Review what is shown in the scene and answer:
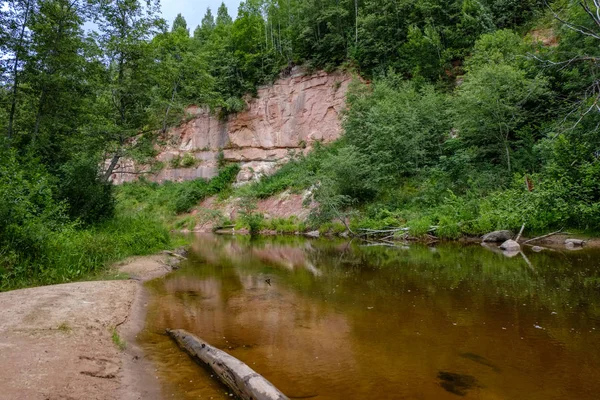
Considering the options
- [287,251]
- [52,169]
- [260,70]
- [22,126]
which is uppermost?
[260,70]

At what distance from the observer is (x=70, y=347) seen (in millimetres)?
4676

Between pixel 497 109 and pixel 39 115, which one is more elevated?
pixel 497 109

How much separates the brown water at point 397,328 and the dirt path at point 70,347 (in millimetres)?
382

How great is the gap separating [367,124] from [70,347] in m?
23.0

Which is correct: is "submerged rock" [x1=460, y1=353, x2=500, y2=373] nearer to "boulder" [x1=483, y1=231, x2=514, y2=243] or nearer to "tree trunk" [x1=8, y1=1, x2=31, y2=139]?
"boulder" [x1=483, y1=231, x2=514, y2=243]

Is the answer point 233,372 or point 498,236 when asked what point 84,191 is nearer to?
point 233,372

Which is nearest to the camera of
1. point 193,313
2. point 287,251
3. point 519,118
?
point 193,313

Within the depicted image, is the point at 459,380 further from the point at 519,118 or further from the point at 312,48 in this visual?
the point at 312,48

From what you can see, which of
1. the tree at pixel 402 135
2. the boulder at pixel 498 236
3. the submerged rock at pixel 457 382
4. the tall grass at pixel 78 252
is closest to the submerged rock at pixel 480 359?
the submerged rock at pixel 457 382

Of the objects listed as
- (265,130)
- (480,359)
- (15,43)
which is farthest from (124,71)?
(265,130)

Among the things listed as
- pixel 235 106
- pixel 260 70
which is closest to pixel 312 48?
pixel 260 70

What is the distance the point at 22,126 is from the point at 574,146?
72.1 ft

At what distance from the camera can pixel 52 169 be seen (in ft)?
45.4

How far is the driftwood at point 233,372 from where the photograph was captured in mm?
3371
